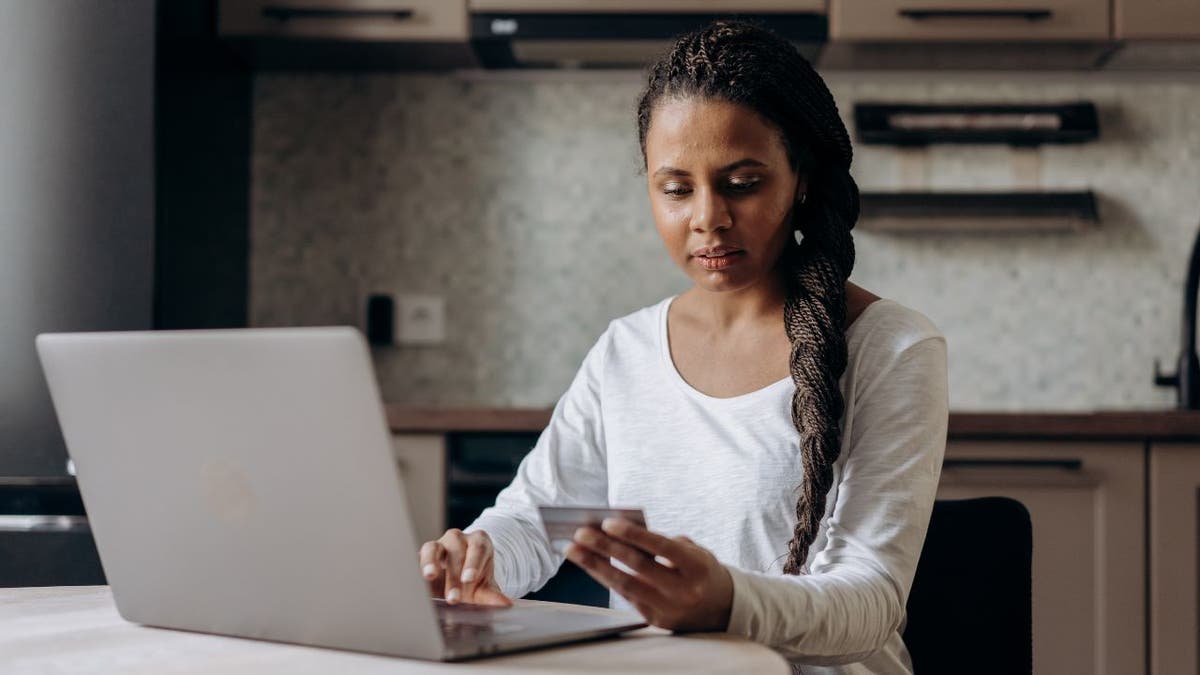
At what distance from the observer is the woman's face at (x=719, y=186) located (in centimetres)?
115

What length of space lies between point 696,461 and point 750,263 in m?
0.21

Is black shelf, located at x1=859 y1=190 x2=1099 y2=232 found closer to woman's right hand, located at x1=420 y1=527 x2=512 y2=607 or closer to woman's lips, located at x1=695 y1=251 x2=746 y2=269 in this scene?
woman's lips, located at x1=695 y1=251 x2=746 y2=269

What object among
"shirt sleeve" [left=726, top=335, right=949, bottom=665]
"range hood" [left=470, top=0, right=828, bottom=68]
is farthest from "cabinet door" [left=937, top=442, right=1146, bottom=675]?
"shirt sleeve" [left=726, top=335, right=949, bottom=665]

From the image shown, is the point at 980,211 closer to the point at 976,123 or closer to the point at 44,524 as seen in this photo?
the point at 976,123

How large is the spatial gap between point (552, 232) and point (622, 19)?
0.54 metres

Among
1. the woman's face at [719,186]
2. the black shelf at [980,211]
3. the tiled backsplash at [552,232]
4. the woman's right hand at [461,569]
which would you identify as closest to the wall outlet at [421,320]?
the tiled backsplash at [552,232]

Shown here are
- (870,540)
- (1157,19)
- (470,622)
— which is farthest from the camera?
(1157,19)

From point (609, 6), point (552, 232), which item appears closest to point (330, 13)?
point (609, 6)

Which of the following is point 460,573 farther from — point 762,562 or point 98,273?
point 98,273

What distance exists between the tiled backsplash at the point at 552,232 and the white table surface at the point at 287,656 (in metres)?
1.84

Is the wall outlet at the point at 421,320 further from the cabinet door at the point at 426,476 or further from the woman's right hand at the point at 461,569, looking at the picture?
the woman's right hand at the point at 461,569

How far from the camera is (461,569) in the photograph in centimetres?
103

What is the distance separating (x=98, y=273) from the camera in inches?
86.5

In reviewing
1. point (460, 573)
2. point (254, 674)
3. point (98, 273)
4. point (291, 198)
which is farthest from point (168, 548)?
point (291, 198)
